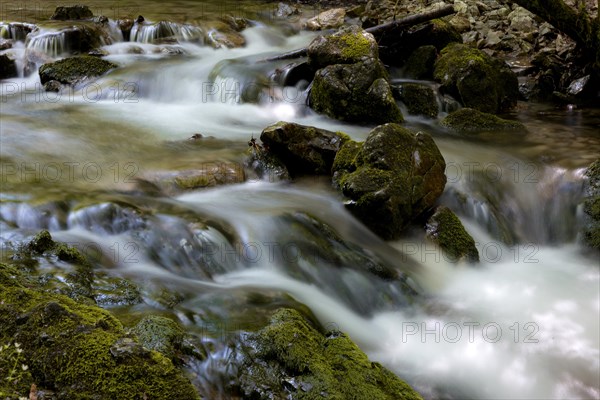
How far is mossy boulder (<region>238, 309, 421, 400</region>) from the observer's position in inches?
111

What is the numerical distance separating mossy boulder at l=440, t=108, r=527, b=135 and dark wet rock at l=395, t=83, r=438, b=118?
1.68 ft

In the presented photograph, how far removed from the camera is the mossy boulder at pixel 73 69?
10500 millimetres

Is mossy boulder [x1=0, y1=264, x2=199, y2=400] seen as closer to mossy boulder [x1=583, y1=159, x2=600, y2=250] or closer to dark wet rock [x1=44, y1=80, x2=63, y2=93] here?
mossy boulder [x1=583, y1=159, x2=600, y2=250]

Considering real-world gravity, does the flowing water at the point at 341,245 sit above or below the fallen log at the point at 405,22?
below

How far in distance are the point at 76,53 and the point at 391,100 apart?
23.6 feet

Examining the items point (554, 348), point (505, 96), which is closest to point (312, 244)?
point (554, 348)

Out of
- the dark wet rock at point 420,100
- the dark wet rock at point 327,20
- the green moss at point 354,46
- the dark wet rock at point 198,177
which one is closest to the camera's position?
the dark wet rock at point 198,177

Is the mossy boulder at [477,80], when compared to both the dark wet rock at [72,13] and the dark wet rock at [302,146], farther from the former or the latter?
the dark wet rock at [72,13]

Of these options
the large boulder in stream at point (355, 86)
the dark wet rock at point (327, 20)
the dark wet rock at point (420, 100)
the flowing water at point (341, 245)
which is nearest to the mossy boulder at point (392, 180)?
the flowing water at point (341, 245)

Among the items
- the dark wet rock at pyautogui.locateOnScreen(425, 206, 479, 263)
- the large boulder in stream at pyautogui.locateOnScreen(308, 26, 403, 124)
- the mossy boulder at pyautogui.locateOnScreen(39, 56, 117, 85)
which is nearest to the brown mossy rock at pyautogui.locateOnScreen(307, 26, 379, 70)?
the large boulder in stream at pyautogui.locateOnScreen(308, 26, 403, 124)

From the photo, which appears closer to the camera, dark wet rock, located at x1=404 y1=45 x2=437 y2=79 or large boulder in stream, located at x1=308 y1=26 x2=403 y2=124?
large boulder in stream, located at x1=308 y1=26 x2=403 y2=124

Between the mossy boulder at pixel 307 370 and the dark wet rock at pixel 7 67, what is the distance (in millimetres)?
10292

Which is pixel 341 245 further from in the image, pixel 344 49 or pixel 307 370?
pixel 344 49

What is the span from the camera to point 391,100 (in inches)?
346
